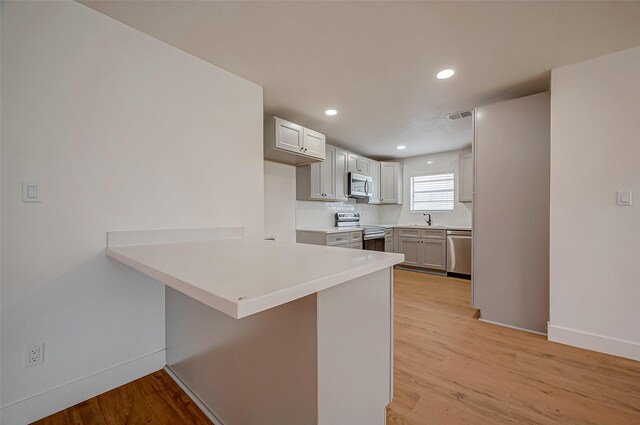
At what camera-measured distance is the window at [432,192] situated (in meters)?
5.21

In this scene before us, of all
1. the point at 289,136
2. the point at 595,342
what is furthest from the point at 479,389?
the point at 289,136

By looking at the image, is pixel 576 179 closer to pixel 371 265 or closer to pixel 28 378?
pixel 371 265

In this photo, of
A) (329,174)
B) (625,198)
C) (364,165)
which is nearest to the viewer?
(625,198)

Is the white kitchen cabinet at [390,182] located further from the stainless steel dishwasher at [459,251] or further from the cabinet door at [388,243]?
the stainless steel dishwasher at [459,251]

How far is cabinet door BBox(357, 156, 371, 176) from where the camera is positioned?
491 centimetres

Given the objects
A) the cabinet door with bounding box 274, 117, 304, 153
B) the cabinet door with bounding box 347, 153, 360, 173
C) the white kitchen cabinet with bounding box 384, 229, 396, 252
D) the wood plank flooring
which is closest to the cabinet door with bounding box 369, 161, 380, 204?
the cabinet door with bounding box 347, 153, 360, 173

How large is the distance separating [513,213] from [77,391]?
11.9 feet

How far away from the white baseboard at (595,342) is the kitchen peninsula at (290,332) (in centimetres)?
186

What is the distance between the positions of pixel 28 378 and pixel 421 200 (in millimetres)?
5660

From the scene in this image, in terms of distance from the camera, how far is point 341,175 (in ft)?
14.6

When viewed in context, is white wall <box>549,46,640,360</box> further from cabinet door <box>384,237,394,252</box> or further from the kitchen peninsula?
cabinet door <box>384,237,394,252</box>

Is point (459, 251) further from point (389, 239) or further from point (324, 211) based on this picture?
point (324, 211)

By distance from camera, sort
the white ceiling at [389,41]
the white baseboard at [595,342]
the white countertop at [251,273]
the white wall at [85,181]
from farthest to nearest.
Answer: the white baseboard at [595,342], the white ceiling at [389,41], the white wall at [85,181], the white countertop at [251,273]

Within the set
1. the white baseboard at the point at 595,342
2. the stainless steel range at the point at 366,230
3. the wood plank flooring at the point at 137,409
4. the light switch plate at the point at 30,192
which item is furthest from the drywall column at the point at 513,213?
the light switch plate at the point at 30,192
